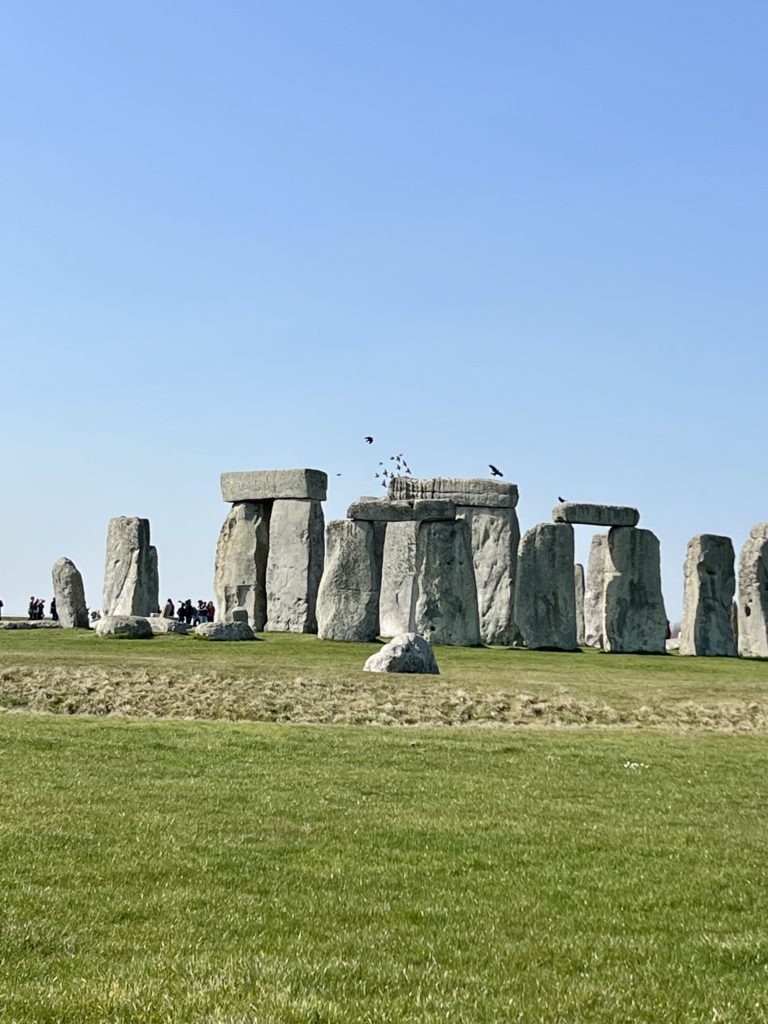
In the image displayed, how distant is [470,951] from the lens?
278 inches

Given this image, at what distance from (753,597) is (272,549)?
39.8 feet

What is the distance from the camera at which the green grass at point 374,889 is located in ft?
20.7

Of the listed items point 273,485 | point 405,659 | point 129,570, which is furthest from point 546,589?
point 129,570

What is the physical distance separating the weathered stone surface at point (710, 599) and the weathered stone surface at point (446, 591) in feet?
17.7

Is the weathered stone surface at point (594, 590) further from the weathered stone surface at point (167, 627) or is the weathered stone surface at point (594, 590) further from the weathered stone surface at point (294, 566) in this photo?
the weathered stone surface at point (167, 627)

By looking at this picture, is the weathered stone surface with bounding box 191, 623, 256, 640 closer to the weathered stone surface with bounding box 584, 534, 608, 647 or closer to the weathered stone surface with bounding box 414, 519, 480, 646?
the weathered stone surface with bounding box 414, 519, 480, 646

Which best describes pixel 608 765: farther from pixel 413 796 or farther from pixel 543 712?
pixel 543 712

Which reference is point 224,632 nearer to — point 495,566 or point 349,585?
point 349,585

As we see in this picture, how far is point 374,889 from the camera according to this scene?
27.3 ft

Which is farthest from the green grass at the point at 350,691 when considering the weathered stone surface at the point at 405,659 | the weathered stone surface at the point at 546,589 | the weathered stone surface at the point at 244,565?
the weathered stone surface at the point at 244,565

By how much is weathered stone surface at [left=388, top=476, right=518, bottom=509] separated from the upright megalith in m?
2.57

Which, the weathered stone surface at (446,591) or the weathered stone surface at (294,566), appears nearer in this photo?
the weathered stone surface at (446,591)

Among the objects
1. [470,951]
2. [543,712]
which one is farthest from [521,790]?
[543,712]

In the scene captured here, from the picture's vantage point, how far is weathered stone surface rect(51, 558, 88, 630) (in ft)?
120
